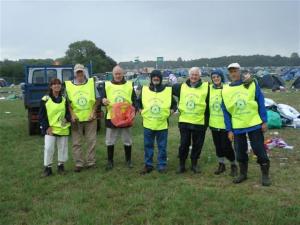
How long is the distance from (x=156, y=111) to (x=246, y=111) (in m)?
1.73

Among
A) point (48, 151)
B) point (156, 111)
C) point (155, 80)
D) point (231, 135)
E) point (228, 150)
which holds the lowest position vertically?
point (48, 151)

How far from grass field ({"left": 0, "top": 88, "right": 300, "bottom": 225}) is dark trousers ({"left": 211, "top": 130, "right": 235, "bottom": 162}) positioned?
0.37 m

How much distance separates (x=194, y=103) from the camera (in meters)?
7.17

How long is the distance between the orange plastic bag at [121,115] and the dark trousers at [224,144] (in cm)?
162

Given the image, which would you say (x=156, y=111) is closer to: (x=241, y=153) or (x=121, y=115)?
(x=121, y=115)

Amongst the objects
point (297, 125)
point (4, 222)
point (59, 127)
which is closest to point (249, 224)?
point (4, 222)

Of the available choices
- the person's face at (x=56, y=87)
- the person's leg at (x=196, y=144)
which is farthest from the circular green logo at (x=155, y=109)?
the person's face at (x=56, y=87)

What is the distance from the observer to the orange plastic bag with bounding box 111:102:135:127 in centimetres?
764

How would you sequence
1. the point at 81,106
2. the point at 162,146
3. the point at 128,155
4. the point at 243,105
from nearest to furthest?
1. the point at 243,105
2. the point at 162,146
3. the point at 81,106
4. the point at 128,155

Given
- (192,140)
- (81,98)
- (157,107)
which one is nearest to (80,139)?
(81,98)

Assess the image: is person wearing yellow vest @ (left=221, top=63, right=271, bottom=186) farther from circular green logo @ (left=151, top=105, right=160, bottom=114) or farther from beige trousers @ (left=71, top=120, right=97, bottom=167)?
beige trousers @ (left=71, top=120, right=97, bottom=167)

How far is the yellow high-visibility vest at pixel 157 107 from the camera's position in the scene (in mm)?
7441

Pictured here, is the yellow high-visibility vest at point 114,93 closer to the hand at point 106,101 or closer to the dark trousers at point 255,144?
the hand at point 106,101

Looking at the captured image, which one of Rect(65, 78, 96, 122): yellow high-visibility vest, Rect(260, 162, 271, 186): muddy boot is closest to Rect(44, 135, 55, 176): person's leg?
Rect(65, 78, 96, 122): yellow high-visibility vest
